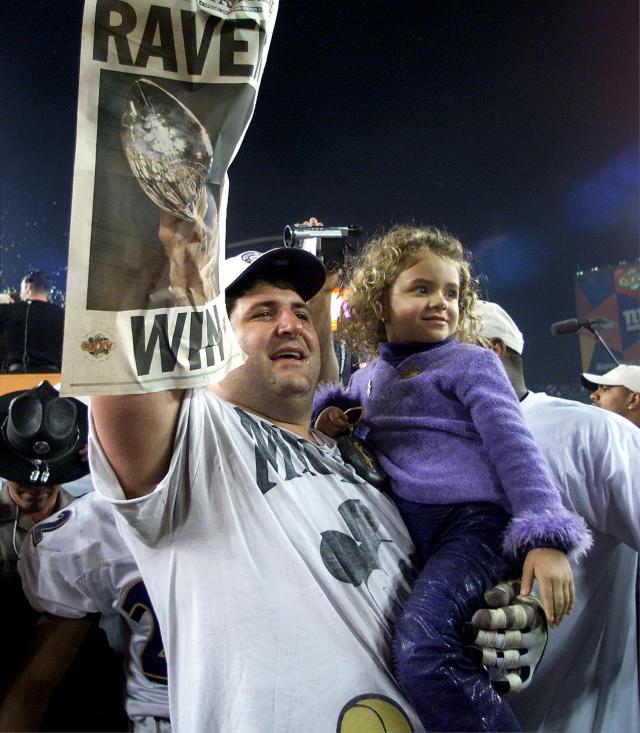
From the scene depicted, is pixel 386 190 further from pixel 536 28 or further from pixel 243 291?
pixel 243 291

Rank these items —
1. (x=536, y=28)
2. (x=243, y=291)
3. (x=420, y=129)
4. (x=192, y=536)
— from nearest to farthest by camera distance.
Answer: (x=192, y=536)
(x=243, y=291)
(x=536, y=28)
(x=420, y=129)

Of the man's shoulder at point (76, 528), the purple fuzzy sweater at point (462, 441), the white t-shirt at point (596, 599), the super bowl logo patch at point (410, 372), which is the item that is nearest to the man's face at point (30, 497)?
the man's shoulder at point (76, 528)

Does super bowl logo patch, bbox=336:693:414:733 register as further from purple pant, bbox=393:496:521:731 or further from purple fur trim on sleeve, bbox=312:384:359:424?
purple fur trim on sleeve, bbox=312:384:359:424

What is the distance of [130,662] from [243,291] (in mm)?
978

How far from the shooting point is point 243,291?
1553mm

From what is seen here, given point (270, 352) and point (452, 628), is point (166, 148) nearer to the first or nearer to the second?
point (270, 352)

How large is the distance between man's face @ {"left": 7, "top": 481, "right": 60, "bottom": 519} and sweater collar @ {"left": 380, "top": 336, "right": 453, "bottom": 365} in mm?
1024

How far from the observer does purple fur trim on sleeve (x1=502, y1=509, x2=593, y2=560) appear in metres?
1.15

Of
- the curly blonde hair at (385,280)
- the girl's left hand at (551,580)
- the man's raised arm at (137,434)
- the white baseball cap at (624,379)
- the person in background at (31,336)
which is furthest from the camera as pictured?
the white baseball cap at (624,379)

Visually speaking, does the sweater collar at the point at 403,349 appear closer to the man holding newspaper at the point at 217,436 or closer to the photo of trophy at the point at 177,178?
the man holding newspaper at the point at 217,436

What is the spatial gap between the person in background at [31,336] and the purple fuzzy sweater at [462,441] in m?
2.47

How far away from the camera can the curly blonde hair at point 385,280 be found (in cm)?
168

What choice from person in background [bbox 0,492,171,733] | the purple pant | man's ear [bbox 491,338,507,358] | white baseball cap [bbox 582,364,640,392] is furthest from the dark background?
the purple pant

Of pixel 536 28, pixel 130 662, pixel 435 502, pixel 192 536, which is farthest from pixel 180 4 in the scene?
pixel 536 28
